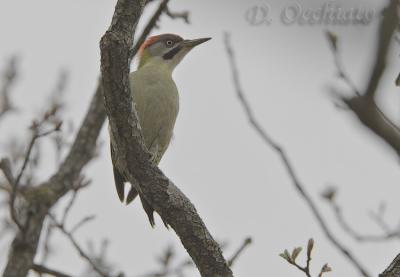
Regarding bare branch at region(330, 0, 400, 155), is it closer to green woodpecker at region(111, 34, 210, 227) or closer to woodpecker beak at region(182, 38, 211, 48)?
green woodpecker at region(111, 34, 210, 227)

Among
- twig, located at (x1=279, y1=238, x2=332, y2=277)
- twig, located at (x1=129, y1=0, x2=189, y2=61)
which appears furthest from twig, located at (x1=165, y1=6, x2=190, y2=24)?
twig, located at (x1=279, y1=238, x2=332, y2=277)

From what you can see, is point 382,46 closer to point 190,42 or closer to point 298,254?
point 298,254

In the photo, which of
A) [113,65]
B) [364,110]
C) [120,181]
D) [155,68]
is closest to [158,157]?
[120,181]

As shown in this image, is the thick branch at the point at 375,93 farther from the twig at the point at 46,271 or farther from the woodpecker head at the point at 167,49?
the woodpecker head at the point at 167,49

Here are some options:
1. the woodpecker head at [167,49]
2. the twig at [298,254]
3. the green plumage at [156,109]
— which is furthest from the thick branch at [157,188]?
the woodpecker head at [167,49]

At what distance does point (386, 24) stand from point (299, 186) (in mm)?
2367

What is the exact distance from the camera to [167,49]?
7457 mm

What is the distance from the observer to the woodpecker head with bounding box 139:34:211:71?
723 cm

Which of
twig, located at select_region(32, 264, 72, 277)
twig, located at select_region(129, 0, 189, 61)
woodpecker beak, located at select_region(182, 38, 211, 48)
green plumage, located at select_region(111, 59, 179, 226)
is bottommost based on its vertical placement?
twig, located at select_region(32, 264, 72, 277)

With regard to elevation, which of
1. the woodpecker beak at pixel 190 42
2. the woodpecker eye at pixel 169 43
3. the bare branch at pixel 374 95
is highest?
the woodpecker eye at pixel 169 43

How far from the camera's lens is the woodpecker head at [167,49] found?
23.7 feet

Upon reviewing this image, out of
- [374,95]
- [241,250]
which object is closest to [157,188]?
[241,250]

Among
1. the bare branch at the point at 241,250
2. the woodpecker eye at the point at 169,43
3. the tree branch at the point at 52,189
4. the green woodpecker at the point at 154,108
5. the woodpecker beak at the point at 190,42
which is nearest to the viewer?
the bare branch at the point at 241,250

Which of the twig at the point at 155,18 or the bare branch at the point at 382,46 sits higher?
the twig at the point at 155,18
